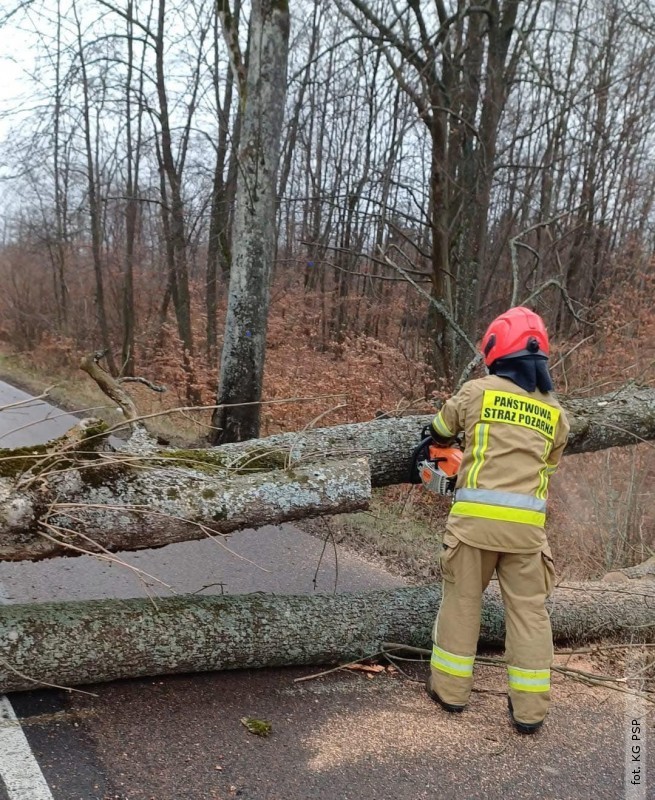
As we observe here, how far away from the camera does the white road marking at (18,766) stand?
86.7 inches

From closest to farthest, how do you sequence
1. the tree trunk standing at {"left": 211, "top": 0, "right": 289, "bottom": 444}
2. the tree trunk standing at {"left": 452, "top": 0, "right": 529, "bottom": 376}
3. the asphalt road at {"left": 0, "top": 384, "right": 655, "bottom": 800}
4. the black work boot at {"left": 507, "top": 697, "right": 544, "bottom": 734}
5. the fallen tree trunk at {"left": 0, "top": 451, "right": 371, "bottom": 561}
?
the asphalt road at {"left": 0, "top": 384, "right": 655, "bottom": 800} < the fallen tree trunk at {"left": 0, "top": 451, "right": 371, "bottom": 561} < the black work boot at {"left": 507, "top": 697, "right": 544, "bottom": 734} < the tree trunk standing at {"left": 211, "top": 0, "right": 289, "bottom": 444} < the tree trunk standing at {"left": 452, "top": 0, "right": 529, "bottom": 376}

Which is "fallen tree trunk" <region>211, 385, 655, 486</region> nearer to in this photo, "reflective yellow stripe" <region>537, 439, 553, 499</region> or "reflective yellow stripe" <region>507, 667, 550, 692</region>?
"reflective yellow stripe" <region>537, 439, 553, 499</region>

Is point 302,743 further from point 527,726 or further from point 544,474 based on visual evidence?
point 544,474

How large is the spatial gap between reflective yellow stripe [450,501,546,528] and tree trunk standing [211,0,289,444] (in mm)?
3682

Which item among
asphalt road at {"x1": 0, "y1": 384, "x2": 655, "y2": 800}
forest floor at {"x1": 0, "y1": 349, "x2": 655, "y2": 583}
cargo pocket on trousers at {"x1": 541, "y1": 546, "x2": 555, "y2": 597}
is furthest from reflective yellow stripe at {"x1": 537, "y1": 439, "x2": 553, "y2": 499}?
forest floor at {"x1": 0, "y1": 349, "x2": 655, "y2": 583}

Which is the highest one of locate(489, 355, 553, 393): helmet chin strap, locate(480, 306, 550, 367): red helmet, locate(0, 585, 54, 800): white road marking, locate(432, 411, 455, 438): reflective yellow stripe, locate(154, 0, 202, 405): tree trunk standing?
locate(154, 0, 202, 405): tree trunk standing

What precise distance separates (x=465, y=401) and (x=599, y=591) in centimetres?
182

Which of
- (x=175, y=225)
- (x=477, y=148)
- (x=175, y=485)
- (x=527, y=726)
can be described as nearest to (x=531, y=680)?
(x=527, y=726)

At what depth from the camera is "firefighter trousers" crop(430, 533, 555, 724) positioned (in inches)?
115

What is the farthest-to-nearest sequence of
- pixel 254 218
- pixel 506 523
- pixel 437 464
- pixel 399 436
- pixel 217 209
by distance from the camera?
pixel 217 209
pixel 254 218
pixel 399 436
pixel 437 464
pixel 506 523

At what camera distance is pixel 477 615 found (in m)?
3.02

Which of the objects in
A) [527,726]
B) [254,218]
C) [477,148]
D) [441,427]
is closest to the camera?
[527,726]

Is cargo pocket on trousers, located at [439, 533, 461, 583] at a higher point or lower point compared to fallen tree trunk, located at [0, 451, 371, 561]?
lower

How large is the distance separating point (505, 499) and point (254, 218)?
4282mm
